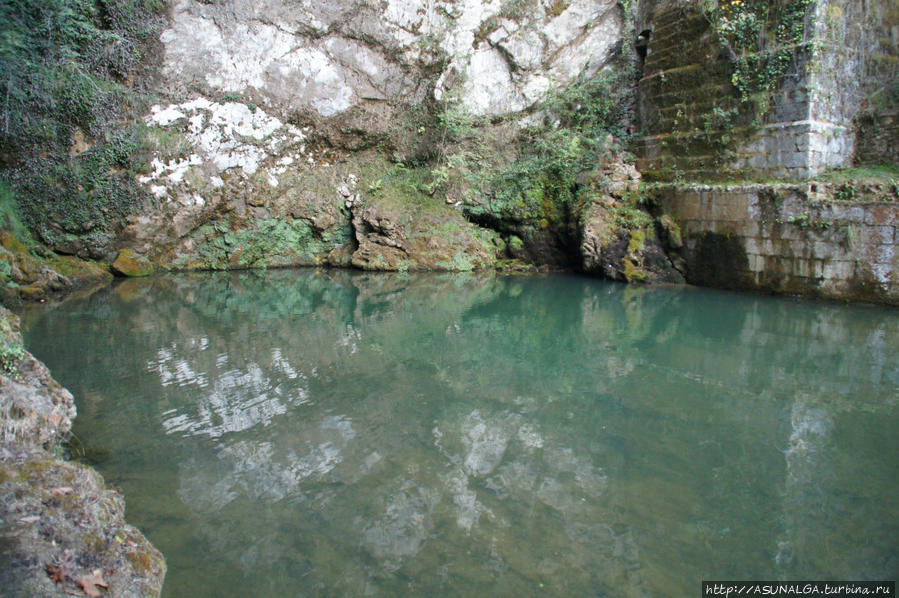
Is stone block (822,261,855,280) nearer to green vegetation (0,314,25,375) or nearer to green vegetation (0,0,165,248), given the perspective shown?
green vegetation (0,314,25,375)

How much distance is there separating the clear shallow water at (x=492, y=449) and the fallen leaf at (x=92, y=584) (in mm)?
545

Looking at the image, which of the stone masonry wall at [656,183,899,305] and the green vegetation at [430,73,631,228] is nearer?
the stone masonry wall at [656,183,899,305]

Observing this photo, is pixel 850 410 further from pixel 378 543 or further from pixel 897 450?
pixel 378 543

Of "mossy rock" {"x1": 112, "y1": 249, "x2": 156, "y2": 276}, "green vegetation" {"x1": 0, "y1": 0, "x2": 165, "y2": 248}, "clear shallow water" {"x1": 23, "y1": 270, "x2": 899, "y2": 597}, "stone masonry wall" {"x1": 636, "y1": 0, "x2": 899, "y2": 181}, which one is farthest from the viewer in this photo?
"mossy rock" {"x1": 112, "y1": 249, "x2": 156, "y2": 276}

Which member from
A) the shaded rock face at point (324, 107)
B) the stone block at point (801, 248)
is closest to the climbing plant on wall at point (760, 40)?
the stone block at point (801, 248)

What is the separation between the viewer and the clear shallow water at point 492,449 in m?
2.84

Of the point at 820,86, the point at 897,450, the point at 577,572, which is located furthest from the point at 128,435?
the point at 820,86

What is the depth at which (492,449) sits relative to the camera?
4.05 m

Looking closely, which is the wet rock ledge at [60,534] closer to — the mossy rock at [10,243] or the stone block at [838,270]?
the mossy rock at [10,243]

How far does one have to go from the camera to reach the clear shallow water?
2842 millimetres

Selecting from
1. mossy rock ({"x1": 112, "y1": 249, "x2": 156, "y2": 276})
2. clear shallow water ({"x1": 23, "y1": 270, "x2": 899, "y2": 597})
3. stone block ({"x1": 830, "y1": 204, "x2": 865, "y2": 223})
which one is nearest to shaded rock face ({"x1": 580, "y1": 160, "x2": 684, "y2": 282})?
stone block ({"x1": 830, "y1": 204, "x2": 865, "y2": 223})

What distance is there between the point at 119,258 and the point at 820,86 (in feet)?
47.1

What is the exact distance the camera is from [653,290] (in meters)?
10.9

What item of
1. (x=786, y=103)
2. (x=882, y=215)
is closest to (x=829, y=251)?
(x=882, y=215)
